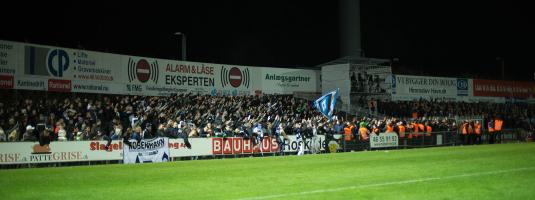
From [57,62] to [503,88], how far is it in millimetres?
41748

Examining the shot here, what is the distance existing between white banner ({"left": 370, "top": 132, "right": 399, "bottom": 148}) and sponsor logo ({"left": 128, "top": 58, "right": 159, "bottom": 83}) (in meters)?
13.6

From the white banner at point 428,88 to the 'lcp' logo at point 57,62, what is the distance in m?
26.3

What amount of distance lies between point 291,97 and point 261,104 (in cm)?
444

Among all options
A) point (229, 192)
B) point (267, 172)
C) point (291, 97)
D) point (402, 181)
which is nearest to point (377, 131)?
point (291, 97)

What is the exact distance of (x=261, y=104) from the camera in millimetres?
38281

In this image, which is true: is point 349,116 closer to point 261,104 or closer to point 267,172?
point 261,104

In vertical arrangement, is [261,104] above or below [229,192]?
above

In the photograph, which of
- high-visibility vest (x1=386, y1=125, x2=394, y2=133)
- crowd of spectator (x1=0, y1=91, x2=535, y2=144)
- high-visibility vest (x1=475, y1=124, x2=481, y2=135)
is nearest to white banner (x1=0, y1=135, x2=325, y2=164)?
crowd of spectator (x1=0, y1=91, x2=535, y2=144)

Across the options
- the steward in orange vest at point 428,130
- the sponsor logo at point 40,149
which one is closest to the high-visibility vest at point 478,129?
the steward in orange vest at point 428,130

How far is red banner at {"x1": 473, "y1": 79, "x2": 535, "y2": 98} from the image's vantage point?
5378cm

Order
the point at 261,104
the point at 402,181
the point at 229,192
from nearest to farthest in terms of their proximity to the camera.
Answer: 1. the point at 229,192
2. the point at 402,181
3. the point at 261,104

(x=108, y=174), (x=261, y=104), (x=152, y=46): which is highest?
(x=152, y=46)

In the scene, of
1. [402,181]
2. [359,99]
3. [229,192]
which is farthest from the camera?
[359,99]

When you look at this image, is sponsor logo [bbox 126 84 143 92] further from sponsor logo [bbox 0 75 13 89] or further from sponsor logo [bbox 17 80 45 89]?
sponsor logo [bbox 0 75 13 89]
